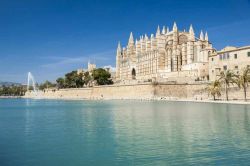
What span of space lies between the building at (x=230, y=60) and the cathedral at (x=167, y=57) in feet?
17.7

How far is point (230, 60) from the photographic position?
56.1m

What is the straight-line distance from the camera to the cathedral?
69.9 metres

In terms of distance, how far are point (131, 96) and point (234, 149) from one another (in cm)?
5684

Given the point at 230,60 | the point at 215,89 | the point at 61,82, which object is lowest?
the point at 215,89

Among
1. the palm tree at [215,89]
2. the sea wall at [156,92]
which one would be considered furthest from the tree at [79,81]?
the palm tree at [215,89]

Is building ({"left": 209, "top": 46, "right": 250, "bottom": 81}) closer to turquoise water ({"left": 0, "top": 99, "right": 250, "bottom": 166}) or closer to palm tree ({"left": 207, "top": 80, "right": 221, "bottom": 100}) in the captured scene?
palm tree ({"left": 207, "top": 80, "right": 221, "bottom": 100})

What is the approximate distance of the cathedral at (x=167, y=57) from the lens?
69.9m

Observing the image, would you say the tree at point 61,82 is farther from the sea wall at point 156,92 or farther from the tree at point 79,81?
the sea wall at point 156,92

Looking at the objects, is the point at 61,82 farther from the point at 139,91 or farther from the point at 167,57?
the point at 139,91

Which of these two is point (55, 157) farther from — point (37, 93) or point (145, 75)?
point (37, 93)

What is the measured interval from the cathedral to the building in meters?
5.40

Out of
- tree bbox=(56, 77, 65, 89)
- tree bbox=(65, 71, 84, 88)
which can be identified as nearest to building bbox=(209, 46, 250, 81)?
tree bbox=(65, 71, 84, 88)

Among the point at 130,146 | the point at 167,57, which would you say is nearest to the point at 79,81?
the point at 167,57

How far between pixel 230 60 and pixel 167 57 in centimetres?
2791
